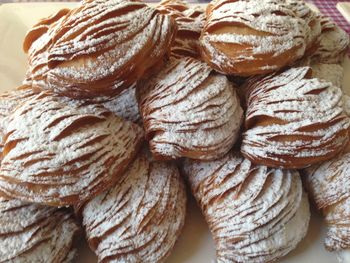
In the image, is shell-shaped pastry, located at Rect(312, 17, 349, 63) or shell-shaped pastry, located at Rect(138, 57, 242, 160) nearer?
shell-shaped pastry, located at Rect(138, 57, 242, 160)

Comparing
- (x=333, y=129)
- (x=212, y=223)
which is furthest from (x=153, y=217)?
(x=333, y=129)

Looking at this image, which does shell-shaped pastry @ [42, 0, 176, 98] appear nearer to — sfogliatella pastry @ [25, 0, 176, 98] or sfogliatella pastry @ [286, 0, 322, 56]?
sfogliatella pastry @ [25, 0, 176, 98]

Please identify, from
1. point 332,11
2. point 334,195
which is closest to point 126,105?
point 334,195

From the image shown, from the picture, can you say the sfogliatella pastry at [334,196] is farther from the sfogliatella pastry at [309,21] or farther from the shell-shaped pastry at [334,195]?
the sfogliatella pastry at [309,21]

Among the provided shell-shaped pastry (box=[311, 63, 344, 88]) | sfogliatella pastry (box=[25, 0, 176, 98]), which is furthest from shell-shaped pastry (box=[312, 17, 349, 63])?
sfogliatella pastry (box=[25, 0, 176, 98])

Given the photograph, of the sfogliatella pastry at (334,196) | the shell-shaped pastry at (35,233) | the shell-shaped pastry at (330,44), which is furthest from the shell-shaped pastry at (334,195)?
the shell-shaped pastry at (35,233)

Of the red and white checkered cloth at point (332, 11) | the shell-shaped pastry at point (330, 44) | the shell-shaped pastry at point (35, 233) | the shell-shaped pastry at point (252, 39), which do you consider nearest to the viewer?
the shell-shaped pastry at point (35, 233)
